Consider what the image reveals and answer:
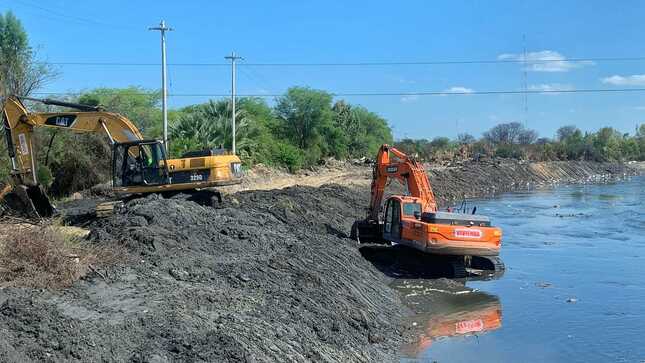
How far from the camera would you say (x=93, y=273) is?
919cm

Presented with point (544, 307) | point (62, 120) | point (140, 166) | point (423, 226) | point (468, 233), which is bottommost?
point (544, 307)

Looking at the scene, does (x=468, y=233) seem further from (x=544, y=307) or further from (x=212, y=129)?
(x=212, y=129)

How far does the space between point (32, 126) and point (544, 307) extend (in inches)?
569

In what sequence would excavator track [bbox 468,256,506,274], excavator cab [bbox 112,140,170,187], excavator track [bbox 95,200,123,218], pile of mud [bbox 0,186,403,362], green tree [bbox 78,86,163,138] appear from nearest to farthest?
pile of mud [bbox 0,186,403,362]
excavator track [bbox 95,200,123,218]
excavator track [bbox 468,256,506,274]
excavator cab [bbox 112,140,170,187]
green tree [bbox 78,86,163,138]

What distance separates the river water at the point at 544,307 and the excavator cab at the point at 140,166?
790 centimetres

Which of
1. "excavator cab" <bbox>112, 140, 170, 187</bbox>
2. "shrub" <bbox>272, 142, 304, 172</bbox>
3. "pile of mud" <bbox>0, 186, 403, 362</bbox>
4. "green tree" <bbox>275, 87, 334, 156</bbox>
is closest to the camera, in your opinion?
"pile of mud" <bbox>0, 186, 403, 362</bbox>

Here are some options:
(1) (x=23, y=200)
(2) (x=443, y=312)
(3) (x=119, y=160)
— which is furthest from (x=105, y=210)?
(2) (x=443, y=312)

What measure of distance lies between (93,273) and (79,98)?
3094cm

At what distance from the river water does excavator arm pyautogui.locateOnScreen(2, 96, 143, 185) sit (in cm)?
929

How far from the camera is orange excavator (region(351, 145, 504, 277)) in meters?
16.0

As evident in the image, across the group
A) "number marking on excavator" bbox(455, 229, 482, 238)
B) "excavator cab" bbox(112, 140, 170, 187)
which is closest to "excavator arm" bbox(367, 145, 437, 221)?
"number marking on excavator" bbox(455, 229, 482, 238)

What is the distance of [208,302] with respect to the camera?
8805 millimetres

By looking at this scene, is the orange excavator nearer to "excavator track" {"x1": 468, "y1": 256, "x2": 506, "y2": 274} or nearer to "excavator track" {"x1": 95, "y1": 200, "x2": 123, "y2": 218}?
"excavator track" {"x1": 468, "y1": 256, "x2": 506, "y2": 274}

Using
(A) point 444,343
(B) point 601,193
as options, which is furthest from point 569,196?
(A) point 444,343
